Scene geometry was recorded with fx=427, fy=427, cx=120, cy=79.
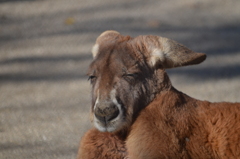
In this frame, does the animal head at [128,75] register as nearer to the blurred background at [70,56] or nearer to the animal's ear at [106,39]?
the animal's ear at [106,39]

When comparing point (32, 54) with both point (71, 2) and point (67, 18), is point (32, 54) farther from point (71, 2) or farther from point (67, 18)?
point (71, 2)

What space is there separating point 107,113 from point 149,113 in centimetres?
25

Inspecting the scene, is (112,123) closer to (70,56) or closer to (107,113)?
(107,113)

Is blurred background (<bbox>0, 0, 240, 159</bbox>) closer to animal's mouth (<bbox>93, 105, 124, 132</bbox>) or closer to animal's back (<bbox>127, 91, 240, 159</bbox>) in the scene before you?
animal's mouth (<bbox>93, 105, 124, 132</bbox>)

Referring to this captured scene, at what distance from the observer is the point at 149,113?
99.6 inches

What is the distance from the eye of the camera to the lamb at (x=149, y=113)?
2447 millimetres

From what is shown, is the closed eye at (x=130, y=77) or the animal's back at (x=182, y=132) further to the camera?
the closed eye at (x=130, y=77)

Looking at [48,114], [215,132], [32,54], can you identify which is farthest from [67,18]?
[215,132]

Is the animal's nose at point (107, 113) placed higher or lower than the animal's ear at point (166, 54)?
lower

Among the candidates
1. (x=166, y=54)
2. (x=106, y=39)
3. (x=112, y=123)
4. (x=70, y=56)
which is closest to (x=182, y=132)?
(x=112, y=123)

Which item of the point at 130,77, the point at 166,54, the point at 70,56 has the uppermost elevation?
the point at 166,54

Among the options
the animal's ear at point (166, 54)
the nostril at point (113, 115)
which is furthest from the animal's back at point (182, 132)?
the animal's ear at point (166, 54)

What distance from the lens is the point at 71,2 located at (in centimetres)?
724

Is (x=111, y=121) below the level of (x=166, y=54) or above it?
below
